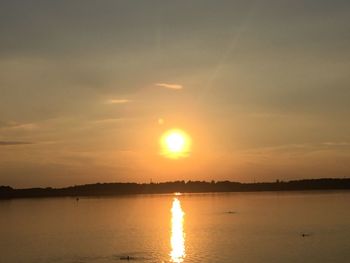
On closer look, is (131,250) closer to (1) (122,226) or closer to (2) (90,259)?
(2) (90,259)

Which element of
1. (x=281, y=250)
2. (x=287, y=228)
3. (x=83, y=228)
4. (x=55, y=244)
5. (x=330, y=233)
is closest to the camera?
(x=281, y=250)

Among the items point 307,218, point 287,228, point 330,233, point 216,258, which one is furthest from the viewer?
point 307,218

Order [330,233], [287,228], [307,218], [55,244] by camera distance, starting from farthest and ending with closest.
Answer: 1. [307,218]
2. [287,228]
3. [330,233]
4. [55,244]

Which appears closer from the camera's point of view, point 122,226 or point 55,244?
point 55,244

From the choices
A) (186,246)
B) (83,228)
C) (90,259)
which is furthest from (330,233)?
(83,228)

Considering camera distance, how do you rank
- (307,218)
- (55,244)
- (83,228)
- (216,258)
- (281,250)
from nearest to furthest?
(216,258), (281,250), (55,244), (83,228), (307,218)

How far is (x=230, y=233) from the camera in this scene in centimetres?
7644

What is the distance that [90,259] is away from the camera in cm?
5372

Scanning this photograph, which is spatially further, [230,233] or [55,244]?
[230,233]

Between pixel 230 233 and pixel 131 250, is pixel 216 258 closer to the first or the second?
pixel 131 250

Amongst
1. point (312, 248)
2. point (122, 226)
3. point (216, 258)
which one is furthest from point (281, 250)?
point (122, 226)

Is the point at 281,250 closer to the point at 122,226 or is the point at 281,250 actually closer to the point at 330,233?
the point at 330,233

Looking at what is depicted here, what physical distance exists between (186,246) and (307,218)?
45.5 m

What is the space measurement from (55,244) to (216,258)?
2519 cm
